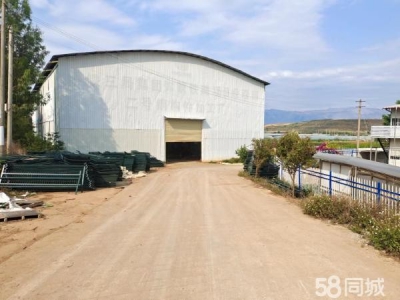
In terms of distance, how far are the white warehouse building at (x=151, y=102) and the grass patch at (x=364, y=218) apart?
1973cm

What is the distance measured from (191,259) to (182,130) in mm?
24665

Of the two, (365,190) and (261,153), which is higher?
(261,153)

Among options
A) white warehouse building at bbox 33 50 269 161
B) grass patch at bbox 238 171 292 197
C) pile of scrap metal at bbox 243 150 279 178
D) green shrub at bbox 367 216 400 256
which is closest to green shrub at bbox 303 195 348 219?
green shrub at bbox 367 216 400 256

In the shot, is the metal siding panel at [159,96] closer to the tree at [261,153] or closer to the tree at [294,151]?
the tree at [261,153]

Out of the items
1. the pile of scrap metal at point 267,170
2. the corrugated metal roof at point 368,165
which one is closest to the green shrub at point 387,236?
the corrugated metal roof at point 368,165

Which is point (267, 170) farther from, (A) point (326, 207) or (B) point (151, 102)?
(B) point (151, 102)

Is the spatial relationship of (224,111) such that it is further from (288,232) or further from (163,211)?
(288,232)

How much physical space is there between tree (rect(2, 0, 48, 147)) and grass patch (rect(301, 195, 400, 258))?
21.6 metres

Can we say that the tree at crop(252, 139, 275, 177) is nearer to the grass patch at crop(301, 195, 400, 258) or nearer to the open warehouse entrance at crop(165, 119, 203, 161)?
the grass patch at crop(301, 195, 400, 258)

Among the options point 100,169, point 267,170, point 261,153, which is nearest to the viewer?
point 100,169

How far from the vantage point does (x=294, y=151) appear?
1298 cm

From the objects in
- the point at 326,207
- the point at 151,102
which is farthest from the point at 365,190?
the point at 151,102

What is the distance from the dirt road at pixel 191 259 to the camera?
4.73m

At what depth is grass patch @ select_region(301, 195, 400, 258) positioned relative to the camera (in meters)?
6.62
